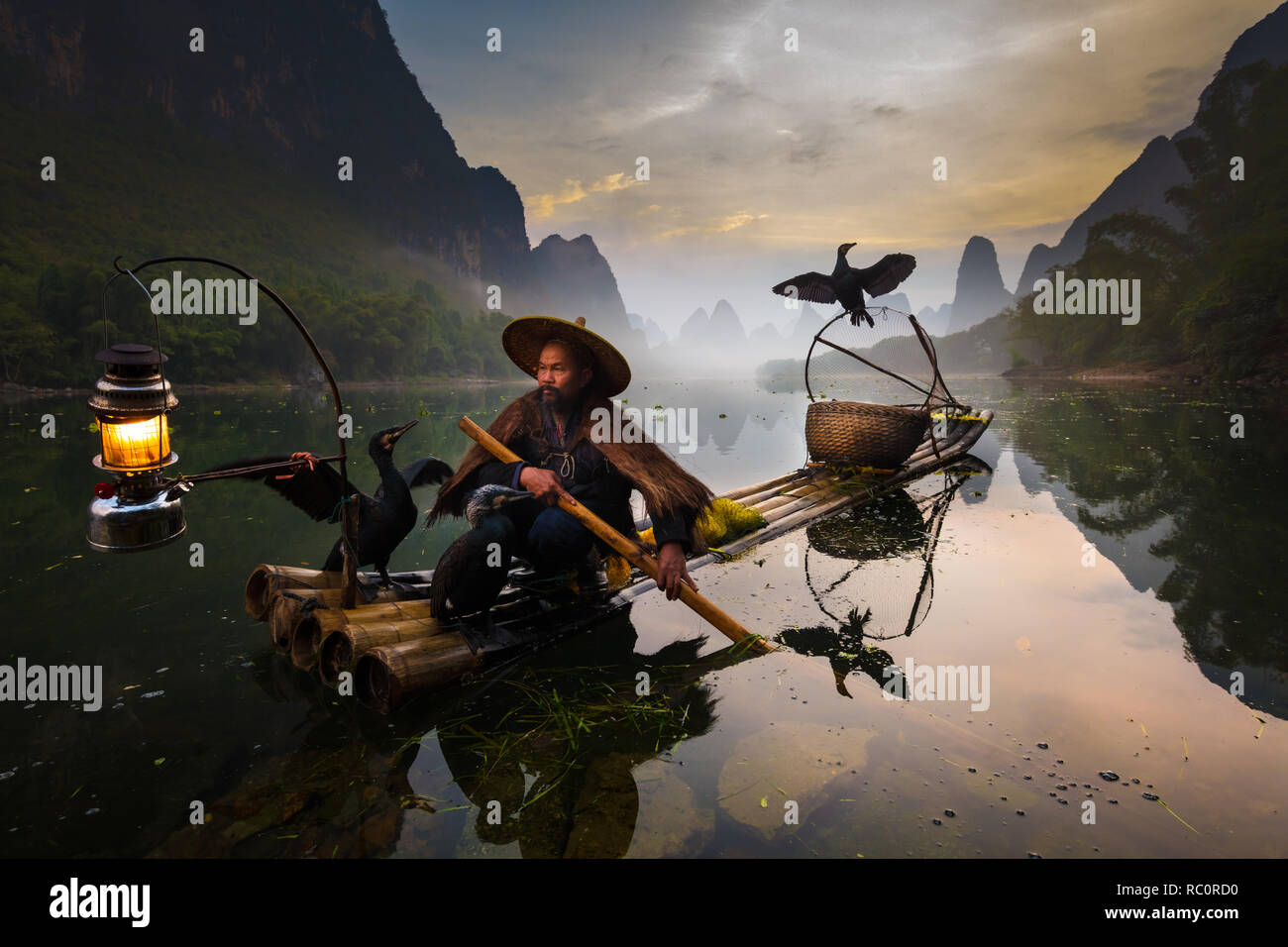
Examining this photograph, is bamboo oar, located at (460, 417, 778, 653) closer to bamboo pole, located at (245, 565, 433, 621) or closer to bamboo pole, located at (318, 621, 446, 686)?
bamboo pole, located at (318, 621, 446, 686)

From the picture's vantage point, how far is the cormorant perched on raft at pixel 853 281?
913cm

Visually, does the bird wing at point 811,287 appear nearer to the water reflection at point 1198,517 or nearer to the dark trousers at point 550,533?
the water reflection at point 1198,517

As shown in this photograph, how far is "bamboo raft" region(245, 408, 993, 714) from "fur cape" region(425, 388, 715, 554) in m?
0.64

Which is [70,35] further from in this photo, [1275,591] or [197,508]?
[1275,591]

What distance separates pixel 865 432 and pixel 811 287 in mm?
2710

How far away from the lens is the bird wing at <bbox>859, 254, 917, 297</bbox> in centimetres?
898

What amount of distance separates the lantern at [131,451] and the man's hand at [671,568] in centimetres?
232

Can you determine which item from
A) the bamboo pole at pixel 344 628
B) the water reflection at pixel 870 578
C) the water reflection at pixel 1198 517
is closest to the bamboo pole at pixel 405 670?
the bamboo pole at pixel 344 628

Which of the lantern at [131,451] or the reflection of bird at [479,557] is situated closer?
the lantern at [131,451]

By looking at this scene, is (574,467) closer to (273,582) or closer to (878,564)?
(273,582)

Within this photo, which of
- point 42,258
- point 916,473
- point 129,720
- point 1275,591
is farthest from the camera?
point 42,258
